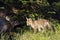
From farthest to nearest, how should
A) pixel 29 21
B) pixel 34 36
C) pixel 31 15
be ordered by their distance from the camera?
pixel 31 15
pixel 29 21
pixel 34 36

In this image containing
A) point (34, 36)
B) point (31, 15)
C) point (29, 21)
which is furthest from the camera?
point (31, 15)

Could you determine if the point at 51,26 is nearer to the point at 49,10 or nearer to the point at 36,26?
the point at 36,26

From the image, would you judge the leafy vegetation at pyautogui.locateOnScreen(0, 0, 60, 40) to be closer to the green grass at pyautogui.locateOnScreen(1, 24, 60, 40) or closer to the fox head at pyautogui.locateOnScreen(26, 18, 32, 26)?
the green grass at pyautogui.locateOnScreen(1, 24, 60, 40)

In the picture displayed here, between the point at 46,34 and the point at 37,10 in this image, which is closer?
the point at 46,34

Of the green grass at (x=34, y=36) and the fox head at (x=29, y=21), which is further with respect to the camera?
the fox head at (x=29, y=21)

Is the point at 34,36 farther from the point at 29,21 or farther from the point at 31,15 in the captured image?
the point at 31,15

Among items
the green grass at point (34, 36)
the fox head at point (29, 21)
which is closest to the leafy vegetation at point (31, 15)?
→ the green grass at point (34, 36)

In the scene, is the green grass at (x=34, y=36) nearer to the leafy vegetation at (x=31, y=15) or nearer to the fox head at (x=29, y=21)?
the leafy vegetation at (x=31, y=15)

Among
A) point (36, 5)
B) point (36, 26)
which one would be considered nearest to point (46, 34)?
point (36, 26)

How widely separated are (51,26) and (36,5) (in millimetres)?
2614

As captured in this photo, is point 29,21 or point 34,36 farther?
point 29,21

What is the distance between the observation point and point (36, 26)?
10.9 m

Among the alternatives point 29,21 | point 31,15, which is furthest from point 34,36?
point 31,15

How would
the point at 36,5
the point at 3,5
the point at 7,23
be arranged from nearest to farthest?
1. the point at 7,23
2. the point at 3,5
3. the point at 36,5
